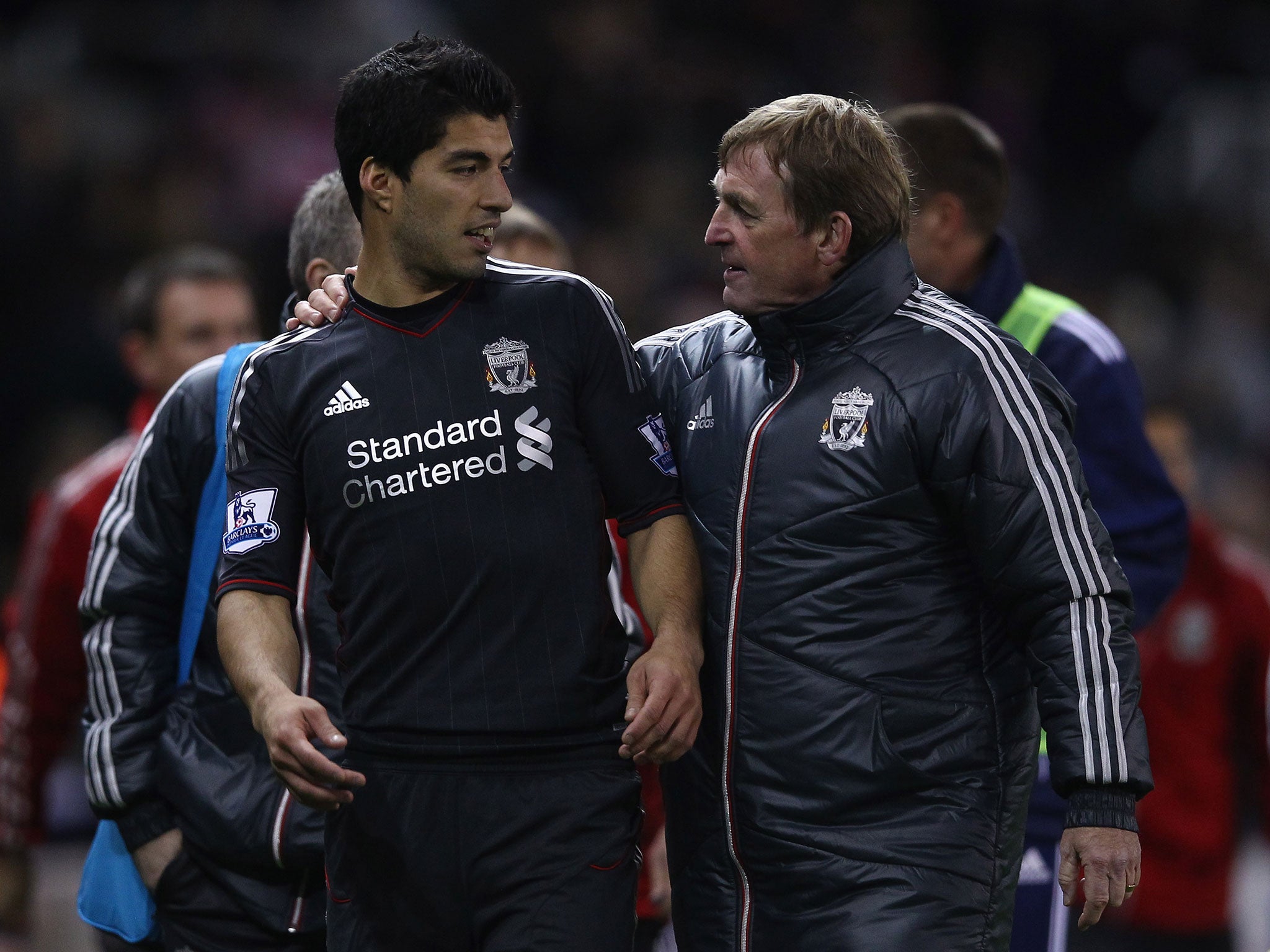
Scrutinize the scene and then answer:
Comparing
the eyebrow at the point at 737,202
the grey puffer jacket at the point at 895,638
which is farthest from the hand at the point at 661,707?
the eyebrow at the point at 737,202

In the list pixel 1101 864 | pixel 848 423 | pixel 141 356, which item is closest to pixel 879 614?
pixel 848 423

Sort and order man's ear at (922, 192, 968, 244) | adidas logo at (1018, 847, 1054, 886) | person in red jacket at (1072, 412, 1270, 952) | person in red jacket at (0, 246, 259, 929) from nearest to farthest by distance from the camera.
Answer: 1. adidas logo at (1018, 847, 1054, 886)
2. man's ear at (922, 192, 968, 244)
3. person in red jacket at (0, 246, 259, 929)
4. person in red jacket at (1072, 412, 1270, 952)

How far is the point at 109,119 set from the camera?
10703mm

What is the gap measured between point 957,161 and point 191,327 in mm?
2564

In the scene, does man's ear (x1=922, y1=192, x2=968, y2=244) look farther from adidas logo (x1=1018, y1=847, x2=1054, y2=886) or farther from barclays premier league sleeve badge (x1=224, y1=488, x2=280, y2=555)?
barclays premier league sleeve badge (x1=224, y1=488, x2=280, y2=555)

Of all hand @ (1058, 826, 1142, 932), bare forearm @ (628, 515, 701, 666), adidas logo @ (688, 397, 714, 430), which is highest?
adidas logo @ (688, 397, 714, 430)

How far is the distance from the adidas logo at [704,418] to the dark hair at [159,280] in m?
2.77

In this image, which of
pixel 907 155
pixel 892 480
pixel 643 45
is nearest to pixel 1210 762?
pixel 907 155

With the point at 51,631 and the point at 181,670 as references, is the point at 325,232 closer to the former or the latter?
the point at 181,670

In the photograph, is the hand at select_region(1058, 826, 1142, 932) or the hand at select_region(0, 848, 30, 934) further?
the hand at select_region(0, 848, 30, 934)

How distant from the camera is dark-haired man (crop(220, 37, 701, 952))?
3.09 metres

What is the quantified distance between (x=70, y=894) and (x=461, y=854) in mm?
4902

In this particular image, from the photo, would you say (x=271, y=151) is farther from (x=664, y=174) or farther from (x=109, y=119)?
(x=664, y=174)

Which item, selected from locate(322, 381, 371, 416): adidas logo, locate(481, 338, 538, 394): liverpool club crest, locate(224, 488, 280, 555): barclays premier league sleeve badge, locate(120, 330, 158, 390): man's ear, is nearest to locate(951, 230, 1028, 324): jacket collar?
locate(481, 338, 538, 394): liverpool club crest
